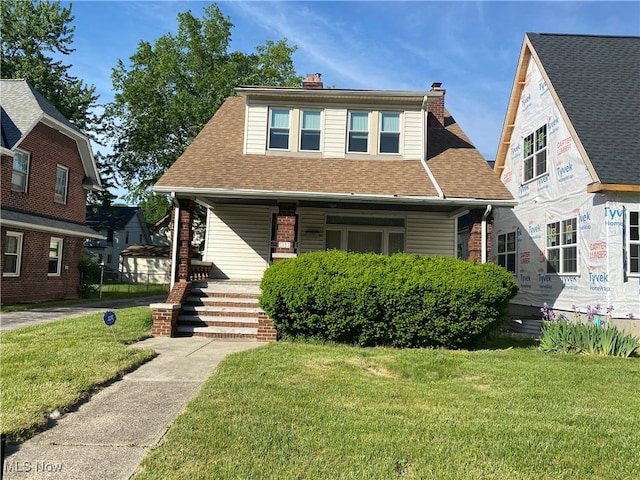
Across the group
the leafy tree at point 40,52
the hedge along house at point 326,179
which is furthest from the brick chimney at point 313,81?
the leafy tree at point 40,52

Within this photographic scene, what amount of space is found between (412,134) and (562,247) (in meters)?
5.31

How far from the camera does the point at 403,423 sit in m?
4.16

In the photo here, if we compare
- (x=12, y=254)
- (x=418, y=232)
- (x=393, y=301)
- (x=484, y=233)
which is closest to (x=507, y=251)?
(x=418, y=232)

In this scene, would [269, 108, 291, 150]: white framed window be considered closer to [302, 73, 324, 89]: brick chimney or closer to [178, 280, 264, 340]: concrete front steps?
[302, 73, 324, 89]: brick chimney

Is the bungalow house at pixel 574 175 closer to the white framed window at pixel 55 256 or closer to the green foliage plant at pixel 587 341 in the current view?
the green foliage plant at pixel 587 341

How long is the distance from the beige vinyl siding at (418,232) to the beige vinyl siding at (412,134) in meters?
2.04

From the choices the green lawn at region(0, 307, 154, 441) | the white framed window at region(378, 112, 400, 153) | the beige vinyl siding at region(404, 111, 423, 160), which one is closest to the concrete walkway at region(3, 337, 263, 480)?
the green lawn at region(0, 307, 154, 441)

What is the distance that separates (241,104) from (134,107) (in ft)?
59.5

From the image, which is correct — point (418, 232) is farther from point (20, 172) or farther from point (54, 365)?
point (20, 172)

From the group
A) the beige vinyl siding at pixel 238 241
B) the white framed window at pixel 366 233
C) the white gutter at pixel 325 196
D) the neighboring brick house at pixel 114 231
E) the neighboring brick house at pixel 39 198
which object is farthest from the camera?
the neighboring brick house at pixel 114 231

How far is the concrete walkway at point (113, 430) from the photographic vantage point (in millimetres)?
3264

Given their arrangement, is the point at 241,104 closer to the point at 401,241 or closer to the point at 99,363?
the point at 401,241

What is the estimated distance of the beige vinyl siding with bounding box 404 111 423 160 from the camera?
12.3 meters

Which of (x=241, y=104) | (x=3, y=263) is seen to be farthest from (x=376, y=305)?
(x=3, y=263)
